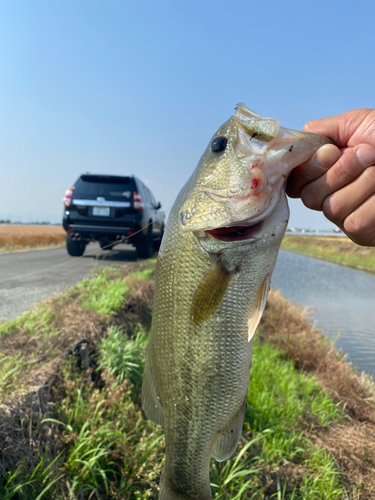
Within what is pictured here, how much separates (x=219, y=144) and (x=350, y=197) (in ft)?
2.28

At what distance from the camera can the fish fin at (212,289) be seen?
1.62m

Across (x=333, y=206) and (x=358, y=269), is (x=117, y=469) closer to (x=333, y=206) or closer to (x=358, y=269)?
(x=333, y=206)

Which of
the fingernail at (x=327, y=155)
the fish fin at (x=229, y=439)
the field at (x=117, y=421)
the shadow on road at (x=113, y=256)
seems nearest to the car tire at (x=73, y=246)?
the shadow on road at (x=113, y=256)

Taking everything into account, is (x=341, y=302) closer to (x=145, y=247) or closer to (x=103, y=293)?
(x=145, y=247)

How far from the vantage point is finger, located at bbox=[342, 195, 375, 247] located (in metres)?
1.74

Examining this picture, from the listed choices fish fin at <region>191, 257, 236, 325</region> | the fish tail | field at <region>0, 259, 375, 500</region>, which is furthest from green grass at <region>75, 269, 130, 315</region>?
fish fin at <region>191, 257, 236, 325</region>

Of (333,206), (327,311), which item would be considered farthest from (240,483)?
(327,311)

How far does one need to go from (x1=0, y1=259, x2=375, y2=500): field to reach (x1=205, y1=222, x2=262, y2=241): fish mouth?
2093mm

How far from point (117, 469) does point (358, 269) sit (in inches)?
1052

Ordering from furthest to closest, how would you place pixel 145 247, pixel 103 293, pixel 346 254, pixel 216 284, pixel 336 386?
1. pixel 346 254
2. pixel 145 247
3. pixel 336 386
4. pixel 103 293
5. pixel 216 284

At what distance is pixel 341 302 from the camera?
1460 cm

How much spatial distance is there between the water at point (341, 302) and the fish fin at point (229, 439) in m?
7.71

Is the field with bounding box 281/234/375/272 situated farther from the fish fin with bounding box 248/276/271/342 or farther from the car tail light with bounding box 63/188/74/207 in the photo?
the fish fin with bounding box 248/276/271/342

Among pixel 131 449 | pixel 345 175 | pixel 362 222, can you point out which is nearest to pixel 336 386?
pixel 131 449
